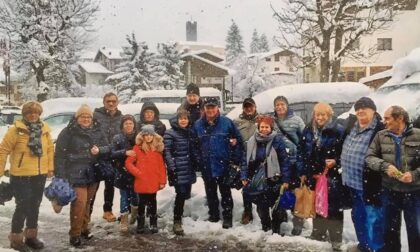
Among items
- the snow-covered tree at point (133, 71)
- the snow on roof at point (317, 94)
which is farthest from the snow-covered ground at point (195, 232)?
the snow-covered tree at point (133, 71)

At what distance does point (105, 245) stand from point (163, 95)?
12334 millimetres

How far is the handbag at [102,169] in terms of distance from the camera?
251 inches

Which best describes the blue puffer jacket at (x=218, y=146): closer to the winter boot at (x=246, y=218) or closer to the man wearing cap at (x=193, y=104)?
the man wearing cap at (x=193, y=104)

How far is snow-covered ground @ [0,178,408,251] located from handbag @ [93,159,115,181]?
2.79ft

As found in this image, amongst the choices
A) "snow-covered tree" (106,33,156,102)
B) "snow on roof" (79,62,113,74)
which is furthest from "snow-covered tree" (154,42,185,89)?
"snow on roof" (79,62,113,74)

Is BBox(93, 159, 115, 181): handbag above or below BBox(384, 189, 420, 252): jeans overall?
above

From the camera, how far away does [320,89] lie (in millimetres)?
11117

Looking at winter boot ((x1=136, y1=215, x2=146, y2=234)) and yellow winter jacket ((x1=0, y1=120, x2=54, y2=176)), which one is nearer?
yellow winter jacket ((x1=0, y1=120, x2=54, y2=176))

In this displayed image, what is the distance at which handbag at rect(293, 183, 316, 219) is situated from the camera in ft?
19.3

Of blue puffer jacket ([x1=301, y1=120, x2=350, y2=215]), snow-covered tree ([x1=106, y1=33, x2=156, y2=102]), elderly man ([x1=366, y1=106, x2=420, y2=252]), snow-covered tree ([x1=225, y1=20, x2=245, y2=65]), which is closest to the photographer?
elderly man ([x1=366, y1=106, x2=420, y2=252])

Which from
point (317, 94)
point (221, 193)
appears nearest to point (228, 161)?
point (221, 193)

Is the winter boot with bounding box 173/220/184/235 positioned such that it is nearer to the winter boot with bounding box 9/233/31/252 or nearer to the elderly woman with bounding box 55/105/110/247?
the elderly woman with bounding box 55/105/110/247

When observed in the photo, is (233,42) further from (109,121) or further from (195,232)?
(195,232)

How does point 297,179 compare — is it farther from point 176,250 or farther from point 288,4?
point 288,4
